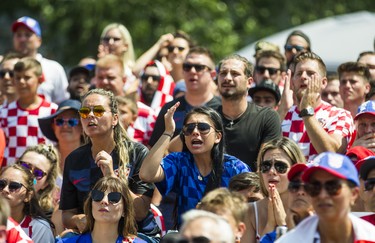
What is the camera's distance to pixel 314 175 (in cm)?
762

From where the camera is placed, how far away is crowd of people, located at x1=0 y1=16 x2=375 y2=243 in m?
7.88

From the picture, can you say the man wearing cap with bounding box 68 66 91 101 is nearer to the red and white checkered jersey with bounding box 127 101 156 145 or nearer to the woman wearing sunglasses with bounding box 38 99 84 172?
the red and white checkered jersey with bounding box 127 101 156 145

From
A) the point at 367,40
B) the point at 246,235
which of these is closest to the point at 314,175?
the point at 246,235

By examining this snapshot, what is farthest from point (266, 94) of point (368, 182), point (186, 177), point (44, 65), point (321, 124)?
point (368, 182)

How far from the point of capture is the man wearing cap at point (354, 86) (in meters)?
12.0

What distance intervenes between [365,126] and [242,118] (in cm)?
124

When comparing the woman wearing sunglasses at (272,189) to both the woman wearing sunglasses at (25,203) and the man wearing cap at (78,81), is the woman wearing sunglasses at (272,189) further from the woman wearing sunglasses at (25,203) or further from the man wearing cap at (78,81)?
the man wearing cap at (78,81)

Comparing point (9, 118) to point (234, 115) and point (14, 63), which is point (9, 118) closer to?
point (14, 63)

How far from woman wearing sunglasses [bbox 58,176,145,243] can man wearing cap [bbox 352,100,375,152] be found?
207 cm

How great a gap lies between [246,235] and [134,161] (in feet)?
5.34

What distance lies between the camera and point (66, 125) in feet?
40.3

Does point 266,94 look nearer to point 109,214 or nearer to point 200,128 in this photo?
point 200,128

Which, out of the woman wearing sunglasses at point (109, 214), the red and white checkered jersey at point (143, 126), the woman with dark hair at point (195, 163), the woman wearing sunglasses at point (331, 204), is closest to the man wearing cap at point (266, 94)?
the red and white checkered jersey at point (143, 126)

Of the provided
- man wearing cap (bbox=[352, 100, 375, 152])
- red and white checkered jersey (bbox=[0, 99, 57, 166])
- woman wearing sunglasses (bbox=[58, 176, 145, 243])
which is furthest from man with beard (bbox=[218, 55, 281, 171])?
red and white checkered jersey (bbox=[0, 99, 57, 166])
